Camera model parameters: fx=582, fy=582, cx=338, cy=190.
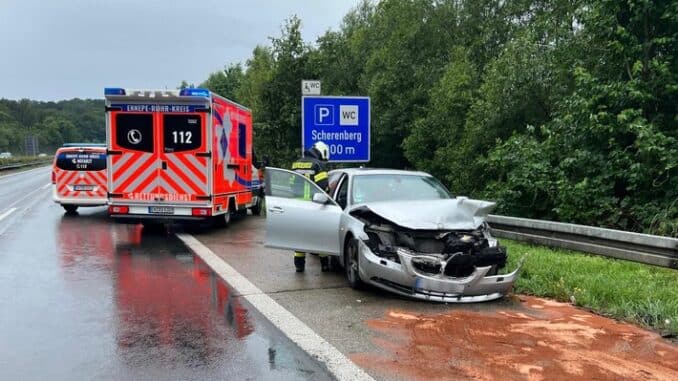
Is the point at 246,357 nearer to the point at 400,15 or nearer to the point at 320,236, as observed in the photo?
the point at 320,236

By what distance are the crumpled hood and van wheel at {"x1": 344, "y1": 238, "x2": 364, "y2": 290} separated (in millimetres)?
475

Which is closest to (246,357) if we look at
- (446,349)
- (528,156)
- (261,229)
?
(446,349)

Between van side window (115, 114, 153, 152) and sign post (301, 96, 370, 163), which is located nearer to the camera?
van side window (115, 114, 153, 152)

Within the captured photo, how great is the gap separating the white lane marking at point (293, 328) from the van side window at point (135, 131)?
415 centimetres

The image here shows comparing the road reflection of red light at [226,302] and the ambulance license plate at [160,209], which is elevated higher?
the ambulance license plate at [160,209]

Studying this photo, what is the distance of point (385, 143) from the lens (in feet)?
86.0

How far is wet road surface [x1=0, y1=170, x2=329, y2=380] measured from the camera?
4516 millimetres

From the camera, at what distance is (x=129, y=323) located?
577 cm

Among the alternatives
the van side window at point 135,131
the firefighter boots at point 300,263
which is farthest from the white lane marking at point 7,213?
the firefighter boots at point 300,263

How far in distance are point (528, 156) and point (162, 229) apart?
27.9ft

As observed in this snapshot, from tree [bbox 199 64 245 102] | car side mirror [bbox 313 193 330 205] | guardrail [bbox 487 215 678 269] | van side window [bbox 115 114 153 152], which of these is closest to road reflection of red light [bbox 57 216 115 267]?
van side window [bbox 115 114 153 152]

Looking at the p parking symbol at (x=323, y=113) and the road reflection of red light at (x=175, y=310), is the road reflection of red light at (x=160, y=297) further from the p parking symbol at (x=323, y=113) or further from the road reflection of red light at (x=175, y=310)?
the p parking symbol at (x=323, y=113)

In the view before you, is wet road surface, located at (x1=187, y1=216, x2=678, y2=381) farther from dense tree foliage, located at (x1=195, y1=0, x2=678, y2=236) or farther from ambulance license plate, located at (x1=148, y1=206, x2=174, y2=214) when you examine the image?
dense tree foliage, located at (x1=195, y1=0, x2=678, y2=236)

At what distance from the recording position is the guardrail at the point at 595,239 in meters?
7.18
